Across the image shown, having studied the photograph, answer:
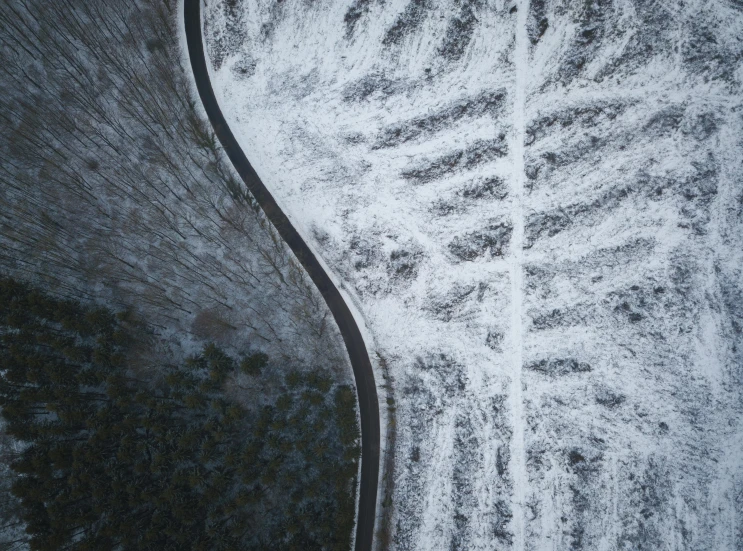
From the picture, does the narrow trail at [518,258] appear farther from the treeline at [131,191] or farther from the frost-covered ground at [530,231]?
the treeline at [131,191]

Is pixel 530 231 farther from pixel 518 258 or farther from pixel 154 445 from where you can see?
pixel 154 445

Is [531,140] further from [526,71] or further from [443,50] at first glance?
[443,50]

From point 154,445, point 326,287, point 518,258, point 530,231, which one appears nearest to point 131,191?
point 326,287

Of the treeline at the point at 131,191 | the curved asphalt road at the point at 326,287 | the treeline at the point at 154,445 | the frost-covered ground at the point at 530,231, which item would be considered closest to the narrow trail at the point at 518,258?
the frost-covered ground at the point at 530,231

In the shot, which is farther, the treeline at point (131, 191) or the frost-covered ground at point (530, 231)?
the treeline at point (131, 191)

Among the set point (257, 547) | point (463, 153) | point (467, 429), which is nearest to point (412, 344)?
point (467, 429)

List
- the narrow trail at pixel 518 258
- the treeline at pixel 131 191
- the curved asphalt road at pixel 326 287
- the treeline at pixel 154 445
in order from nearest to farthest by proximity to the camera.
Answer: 1. the treeline at pixel 154 445
2. the narrow trail at pixel 518 258
3. the curved asphalt road at pixel 326 287
4. the treeline at pixel 131 191
